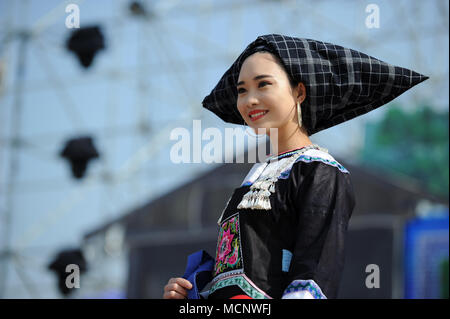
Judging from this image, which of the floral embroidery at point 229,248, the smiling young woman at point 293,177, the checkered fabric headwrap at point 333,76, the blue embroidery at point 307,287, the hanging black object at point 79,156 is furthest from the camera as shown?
→ the hanging black object at point 79,156

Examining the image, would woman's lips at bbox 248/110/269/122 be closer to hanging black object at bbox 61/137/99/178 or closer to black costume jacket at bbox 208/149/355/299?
black costume jacket at bbox 208/149/355/299

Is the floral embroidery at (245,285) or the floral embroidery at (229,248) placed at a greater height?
the floral embroidery at (229,248)

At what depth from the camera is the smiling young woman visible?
2.11m

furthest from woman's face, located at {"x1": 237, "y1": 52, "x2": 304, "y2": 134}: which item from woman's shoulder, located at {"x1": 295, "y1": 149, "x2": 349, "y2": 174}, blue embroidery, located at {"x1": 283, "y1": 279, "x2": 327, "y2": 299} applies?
blue embroidery, located at {"x1": 283, "y1": 279, "x2": 327, "y2": 299}

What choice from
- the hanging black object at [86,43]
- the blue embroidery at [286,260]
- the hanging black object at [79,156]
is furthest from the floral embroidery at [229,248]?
the hanging black object at [86,43]

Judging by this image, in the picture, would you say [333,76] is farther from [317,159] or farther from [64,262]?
[64,262]

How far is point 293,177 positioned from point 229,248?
0.95 feet

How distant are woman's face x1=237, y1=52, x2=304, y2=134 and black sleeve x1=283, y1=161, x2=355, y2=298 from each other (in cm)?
19

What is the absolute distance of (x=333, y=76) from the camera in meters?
2.35

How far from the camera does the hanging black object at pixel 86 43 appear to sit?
994 cm

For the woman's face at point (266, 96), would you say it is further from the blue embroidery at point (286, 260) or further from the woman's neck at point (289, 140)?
the blue embroidery at point (286, 260)

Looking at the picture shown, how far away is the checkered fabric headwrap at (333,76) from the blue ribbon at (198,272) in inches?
21.4

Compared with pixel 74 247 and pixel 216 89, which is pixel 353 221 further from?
pixel 216 89

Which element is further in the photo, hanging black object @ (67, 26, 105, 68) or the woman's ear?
hanging black object @ (67, 26, 105, 68)
